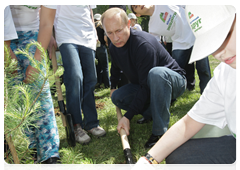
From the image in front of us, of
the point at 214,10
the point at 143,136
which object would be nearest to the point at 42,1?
the point at 214,10

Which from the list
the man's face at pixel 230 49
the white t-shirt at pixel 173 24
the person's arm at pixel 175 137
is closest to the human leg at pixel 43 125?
the person's arm at pixel 175 137

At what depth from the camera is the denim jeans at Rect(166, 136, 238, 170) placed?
115 centimetres

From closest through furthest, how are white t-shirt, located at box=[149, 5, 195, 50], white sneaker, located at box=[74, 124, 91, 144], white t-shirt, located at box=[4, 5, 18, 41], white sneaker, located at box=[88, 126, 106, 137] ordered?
1. white t-shirt, located at box=[4, 5, 18, 41]
2. white sneaker, located at box=[74, 124, 91, 144]
3. white sneaker, located at box=[88, 126, 106, 137]
4. white t-shirt, located at box=[149, 5, 195, 50]

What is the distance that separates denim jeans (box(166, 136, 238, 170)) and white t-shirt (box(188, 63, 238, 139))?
95mm

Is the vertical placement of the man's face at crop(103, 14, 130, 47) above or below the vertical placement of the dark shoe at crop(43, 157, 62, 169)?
above

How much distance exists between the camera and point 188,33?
9.79 ft

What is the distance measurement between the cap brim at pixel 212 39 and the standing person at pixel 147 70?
1006 mm

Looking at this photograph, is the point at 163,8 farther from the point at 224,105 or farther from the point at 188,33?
the point at 224,105

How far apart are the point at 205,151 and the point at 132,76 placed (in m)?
1.35

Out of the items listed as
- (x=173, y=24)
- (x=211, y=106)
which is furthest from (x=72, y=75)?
(x=173, y=24)

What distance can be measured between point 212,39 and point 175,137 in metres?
0.68

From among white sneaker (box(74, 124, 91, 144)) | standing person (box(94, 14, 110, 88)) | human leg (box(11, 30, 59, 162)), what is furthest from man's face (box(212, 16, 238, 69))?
standing person (box(94, 14, 110, 88))

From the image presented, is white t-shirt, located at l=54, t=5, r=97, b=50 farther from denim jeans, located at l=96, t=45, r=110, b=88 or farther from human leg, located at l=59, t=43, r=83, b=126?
denim jeans, located at l=96, t=45, r=110, b=88

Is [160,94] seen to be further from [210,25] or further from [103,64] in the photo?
[103,64]
